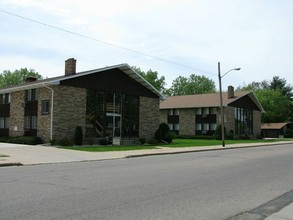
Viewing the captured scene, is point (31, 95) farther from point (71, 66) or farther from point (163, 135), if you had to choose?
point (163, 135)

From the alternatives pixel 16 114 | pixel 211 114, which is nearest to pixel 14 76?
pixel 211 114

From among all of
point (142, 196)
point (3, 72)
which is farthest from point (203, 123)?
point (3, 72)

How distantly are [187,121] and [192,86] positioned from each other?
5136 cm

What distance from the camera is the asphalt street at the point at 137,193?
7.06 m

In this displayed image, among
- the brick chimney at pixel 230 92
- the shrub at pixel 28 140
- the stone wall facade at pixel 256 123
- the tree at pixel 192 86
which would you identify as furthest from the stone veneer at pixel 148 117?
the tree at pixel 192 86

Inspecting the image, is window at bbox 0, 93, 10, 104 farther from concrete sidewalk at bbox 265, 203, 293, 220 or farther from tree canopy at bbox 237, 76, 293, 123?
tree canopy at bbox 237, 76, 293, 123

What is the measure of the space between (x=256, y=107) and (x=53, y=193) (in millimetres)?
54576

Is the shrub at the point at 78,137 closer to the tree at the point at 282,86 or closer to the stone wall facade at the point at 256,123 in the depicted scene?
the stone wall facade at the point at 256,123

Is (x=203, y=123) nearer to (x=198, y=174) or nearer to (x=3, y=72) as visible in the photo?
(x=198, y=174)

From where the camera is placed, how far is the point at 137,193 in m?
9.09

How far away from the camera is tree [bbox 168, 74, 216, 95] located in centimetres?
10575

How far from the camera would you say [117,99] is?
112 feet

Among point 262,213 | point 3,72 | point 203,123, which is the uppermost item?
point 3,72

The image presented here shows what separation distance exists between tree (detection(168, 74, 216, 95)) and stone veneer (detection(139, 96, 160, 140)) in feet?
219
